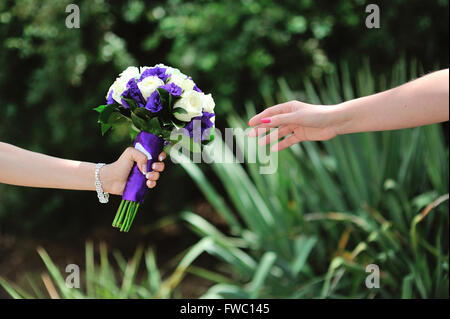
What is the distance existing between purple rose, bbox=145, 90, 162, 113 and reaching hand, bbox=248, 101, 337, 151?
0.33 m

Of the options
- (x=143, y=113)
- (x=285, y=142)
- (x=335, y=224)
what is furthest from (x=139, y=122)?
(x=335, y=224)

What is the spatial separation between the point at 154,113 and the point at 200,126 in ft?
0.56

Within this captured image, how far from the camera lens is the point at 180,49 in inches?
145

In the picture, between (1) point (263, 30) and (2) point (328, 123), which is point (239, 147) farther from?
(2) point (328, 123)

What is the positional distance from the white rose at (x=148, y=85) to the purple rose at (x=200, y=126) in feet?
0.56

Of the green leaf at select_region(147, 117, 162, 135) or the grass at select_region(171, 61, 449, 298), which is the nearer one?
the green leaf at select_region(147, 117, 162, 135)

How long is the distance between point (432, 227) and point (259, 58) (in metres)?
1.60

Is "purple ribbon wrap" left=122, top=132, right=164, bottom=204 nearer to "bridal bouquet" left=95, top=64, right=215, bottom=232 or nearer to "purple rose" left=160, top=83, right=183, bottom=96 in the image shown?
"bridal bouquet" left=95, top=64, right=215, bottom=232

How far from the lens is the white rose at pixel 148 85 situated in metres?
1.71

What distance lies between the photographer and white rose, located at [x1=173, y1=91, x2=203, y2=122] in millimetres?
1711

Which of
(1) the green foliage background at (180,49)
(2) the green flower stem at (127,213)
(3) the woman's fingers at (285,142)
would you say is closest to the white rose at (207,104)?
(3) the woman's fingers at (285,142)

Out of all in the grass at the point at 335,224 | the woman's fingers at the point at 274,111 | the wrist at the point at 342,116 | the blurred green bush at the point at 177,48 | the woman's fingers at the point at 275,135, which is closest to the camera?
the wrist at the point at 342,116

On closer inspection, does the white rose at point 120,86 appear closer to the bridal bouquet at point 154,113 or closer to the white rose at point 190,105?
the bridal bouquet at point 154,113

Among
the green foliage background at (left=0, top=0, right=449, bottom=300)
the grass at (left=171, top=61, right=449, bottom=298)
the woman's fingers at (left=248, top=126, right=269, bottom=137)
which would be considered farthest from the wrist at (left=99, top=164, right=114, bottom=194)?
the green foliage background at (left=0, top=0, right=449, bottom=300)
